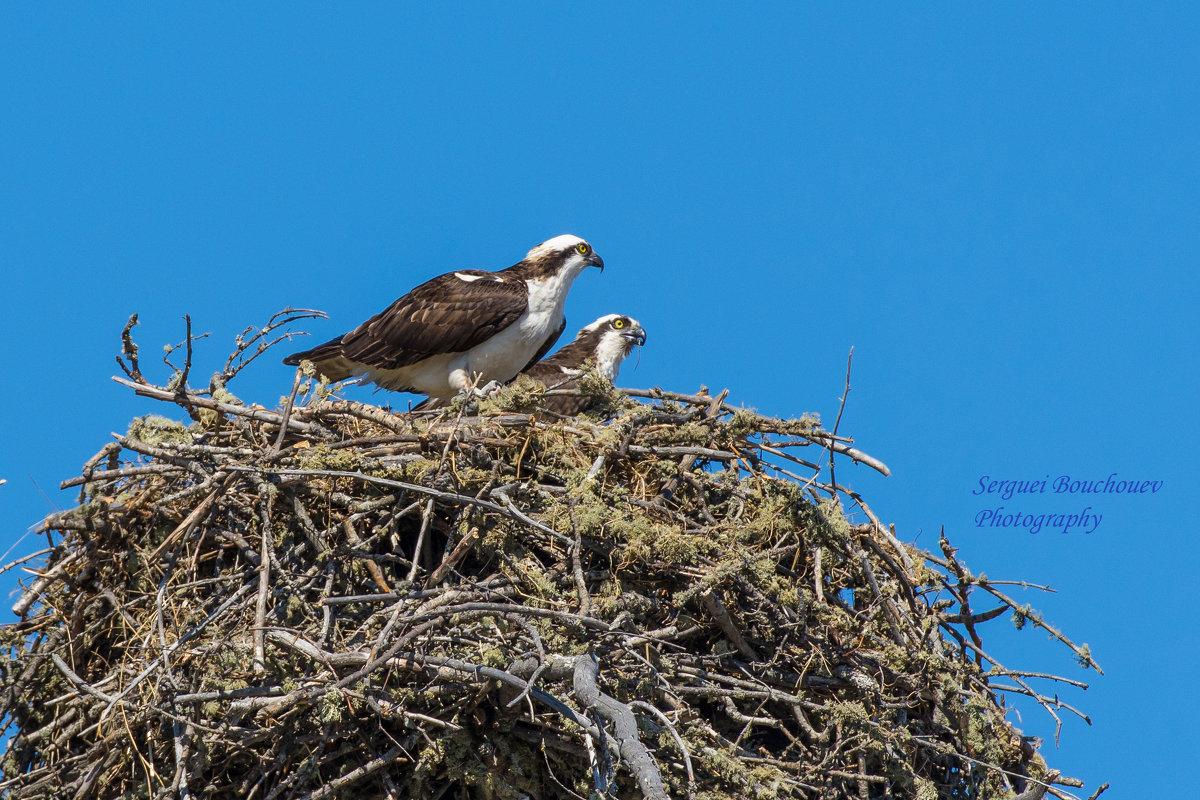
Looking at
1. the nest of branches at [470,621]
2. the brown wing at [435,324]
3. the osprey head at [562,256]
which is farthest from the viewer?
the osprey head at [562,256]

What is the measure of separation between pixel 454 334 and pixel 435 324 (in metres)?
0.14

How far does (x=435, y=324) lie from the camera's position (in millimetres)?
7820

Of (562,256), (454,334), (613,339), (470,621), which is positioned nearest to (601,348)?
(613,339)

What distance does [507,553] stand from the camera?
17.1 feet

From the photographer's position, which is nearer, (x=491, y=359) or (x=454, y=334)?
(x=454, y=334)

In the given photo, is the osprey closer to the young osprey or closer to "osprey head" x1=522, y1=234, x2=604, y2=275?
"osprey head" x1=522, y1=234, x2=604, y2=275

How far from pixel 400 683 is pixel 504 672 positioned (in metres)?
0.66

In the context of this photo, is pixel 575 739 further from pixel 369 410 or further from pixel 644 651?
pixel 369 410

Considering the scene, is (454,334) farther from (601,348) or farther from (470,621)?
(470,621)

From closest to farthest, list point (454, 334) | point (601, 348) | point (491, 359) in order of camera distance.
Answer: point (454, 334) → point (491, 359) → point (601, 348)

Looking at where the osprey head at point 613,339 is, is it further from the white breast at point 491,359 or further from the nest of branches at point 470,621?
the nest of branches at point 470,621

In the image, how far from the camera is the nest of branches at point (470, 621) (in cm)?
458

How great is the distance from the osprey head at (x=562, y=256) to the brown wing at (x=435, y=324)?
47cm

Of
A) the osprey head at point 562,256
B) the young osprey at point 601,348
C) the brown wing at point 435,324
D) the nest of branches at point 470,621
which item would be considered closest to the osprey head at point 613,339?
the young osprey at point 601,348
